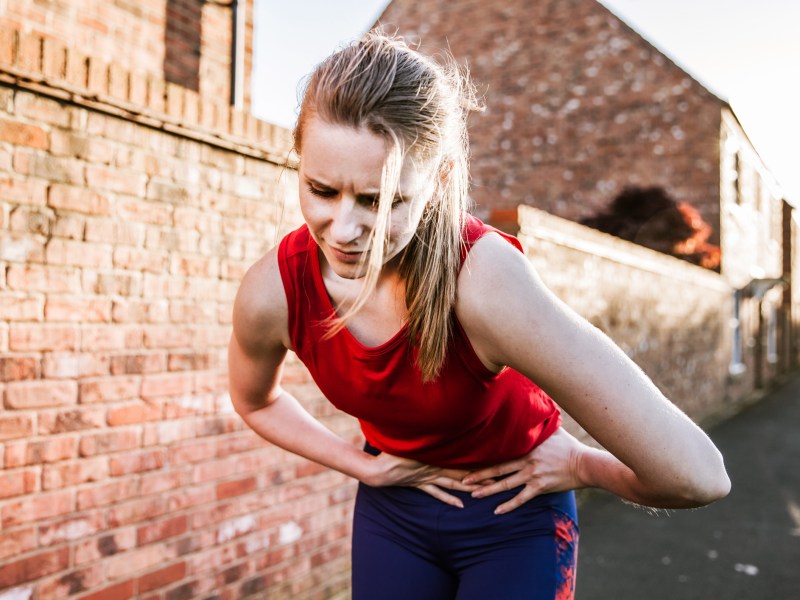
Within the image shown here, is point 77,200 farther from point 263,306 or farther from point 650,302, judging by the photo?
point 650,302

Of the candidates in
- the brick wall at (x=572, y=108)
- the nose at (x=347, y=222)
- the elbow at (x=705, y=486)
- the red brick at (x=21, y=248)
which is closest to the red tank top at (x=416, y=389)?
the nose at (x=347, y=222)

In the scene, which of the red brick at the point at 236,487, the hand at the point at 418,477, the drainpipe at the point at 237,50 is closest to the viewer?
the hand at the point at 418,477

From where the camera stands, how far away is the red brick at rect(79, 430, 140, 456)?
2543mm

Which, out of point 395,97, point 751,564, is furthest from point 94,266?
point 751,564

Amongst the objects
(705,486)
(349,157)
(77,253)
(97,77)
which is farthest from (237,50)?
(705,486)

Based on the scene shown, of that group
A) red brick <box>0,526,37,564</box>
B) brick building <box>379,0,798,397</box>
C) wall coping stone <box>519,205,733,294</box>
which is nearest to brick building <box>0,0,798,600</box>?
red brick <box>0,526,37,564</box>

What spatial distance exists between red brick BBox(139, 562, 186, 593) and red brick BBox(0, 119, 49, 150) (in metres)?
1.74

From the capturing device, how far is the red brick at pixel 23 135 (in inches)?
90.2

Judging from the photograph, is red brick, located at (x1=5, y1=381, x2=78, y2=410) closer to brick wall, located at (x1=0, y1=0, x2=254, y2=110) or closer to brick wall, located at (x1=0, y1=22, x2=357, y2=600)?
brick wall, located at (x1=0, y1=22, x2=357, y2=600)

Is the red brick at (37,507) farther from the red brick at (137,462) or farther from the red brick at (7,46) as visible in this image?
the red brick at (7,46)

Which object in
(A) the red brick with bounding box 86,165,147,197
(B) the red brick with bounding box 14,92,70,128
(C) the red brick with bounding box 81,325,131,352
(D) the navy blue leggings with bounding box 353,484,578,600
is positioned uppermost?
(B) the red brick with bounding box 14,92,70,128

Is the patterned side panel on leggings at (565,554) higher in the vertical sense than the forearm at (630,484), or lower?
lower

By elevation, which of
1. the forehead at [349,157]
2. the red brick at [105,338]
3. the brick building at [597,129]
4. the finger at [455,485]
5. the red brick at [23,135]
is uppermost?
the brick building at [597,129]

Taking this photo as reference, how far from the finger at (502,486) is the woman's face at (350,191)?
644mm
